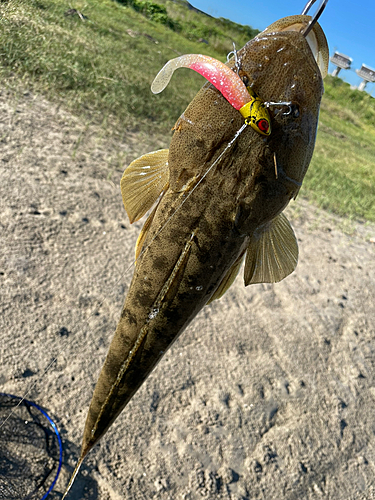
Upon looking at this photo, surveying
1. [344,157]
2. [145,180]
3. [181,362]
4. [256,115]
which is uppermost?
[256,115]

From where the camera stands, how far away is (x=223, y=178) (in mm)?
1146

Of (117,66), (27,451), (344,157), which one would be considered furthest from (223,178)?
(344,157)

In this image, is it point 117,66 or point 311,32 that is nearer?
point 311,32

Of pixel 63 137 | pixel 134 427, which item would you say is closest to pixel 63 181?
pixel 63 137

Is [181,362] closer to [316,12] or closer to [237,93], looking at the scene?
[237,93]

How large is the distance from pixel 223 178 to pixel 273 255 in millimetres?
403

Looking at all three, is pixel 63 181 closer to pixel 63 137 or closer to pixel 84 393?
pixel 63 137

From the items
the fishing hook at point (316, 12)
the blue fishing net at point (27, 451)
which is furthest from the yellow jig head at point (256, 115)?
the blue fishing net at point (27, 451)

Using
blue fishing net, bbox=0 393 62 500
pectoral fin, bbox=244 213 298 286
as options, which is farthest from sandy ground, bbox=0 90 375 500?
pectoral fin, bbox=244 213 298 286

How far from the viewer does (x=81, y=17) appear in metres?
9.59

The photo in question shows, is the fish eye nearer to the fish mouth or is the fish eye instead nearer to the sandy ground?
the fish mouth

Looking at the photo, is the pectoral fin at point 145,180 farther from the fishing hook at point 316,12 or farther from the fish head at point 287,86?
the fishing hook at point 316,12

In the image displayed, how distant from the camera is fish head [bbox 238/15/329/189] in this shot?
1.11 meters

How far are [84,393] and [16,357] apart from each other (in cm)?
56
